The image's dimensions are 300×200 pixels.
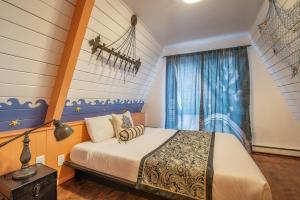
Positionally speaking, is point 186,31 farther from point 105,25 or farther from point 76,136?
point 76,136

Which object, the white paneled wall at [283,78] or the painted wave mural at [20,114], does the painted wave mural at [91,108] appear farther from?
the white paneled wall at [283,78]

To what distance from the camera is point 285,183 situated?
1985mm

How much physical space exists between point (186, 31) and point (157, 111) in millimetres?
1935

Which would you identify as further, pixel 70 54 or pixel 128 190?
pixel 128 190

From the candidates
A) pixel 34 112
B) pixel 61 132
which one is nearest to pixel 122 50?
pixel 34 112

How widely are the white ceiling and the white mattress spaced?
1.76 meters

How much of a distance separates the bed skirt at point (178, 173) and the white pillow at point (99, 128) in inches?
33.6

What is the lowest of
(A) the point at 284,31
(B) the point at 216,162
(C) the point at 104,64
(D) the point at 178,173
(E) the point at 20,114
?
(D) the point at 178,173

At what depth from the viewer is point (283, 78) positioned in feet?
8.17

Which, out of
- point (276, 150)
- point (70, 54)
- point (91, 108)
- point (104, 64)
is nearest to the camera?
point (70, 54)

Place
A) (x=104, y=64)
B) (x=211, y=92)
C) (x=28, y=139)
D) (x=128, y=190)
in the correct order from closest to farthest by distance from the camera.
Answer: (x=28, y=139), (x=128, y=190), (x=104, y=64), (x=211, y=92)

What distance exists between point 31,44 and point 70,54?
0.30 metres

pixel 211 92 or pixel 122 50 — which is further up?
pixel 122 50

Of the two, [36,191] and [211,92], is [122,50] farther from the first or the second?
[211,92]
